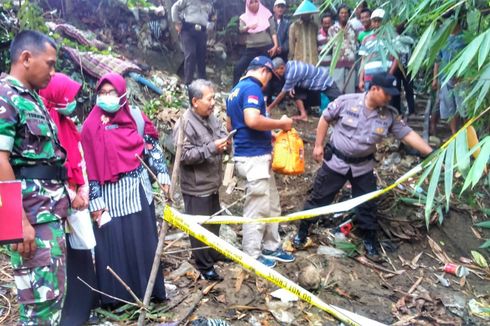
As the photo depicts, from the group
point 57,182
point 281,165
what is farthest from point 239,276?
point 57,182

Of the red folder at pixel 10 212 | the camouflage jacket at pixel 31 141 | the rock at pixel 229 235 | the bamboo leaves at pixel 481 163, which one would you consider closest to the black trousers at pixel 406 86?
the rock at pixel 229 235

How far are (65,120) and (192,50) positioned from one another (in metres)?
4.33

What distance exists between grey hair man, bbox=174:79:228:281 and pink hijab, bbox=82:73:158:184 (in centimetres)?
44

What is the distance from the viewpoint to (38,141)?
224 centimetres

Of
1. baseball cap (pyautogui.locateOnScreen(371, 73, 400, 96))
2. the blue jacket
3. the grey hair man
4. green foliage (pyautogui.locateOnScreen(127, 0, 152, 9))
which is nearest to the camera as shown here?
the grey hair man

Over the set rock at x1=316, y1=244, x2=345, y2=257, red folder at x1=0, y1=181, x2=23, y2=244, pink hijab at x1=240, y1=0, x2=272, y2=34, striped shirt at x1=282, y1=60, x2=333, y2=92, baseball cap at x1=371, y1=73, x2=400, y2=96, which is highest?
pink hijab at x1=240, y1=0, x2=272, y2=34

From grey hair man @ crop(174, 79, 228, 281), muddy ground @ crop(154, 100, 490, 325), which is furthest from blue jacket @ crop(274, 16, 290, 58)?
grey hair man @ crop(174, 79, 228, 281)

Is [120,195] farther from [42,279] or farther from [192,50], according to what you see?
[192,50]

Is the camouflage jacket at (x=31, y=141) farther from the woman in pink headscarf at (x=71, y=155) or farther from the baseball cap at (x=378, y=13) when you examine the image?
the baseball cap at (x=378, y=13)

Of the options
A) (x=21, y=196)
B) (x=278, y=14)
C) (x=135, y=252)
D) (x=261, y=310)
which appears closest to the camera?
(x=21, y=196)

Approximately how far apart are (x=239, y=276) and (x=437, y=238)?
2.46 m

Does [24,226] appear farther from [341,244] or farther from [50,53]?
[341,244]

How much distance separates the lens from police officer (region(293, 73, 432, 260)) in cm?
388

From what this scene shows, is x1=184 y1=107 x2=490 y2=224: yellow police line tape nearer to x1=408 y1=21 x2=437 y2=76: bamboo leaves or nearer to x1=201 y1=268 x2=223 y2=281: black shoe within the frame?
x1=408 y1=21 x2=437 y2=76: bamboo leaves
